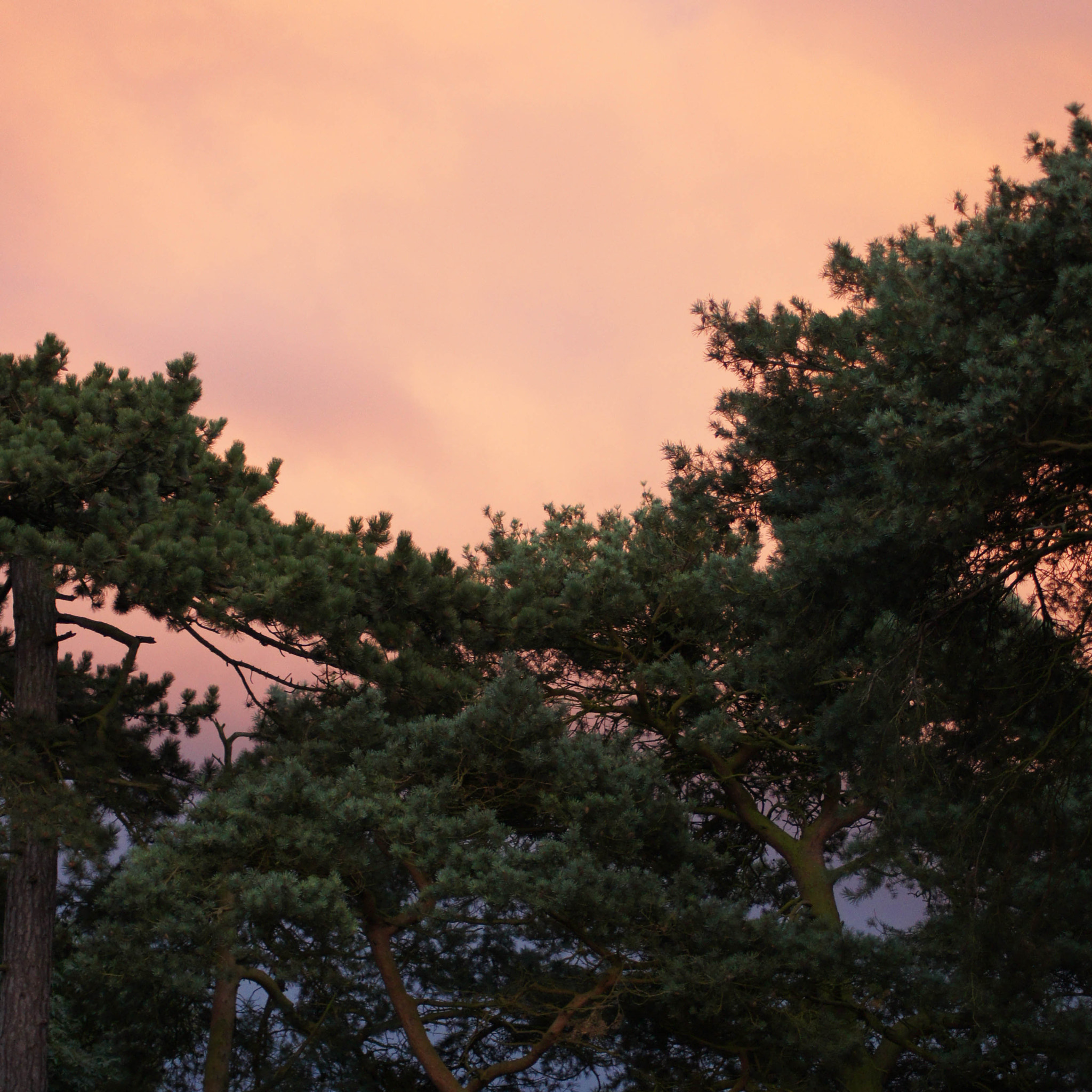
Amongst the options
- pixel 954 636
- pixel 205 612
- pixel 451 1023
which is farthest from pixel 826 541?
pixel 451 1023

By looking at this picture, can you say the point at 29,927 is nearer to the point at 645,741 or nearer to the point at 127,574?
the point at 127,574

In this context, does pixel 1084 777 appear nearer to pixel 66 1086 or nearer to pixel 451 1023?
pixel 451 1023

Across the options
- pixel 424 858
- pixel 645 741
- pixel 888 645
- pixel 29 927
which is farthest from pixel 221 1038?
pixel 888 645

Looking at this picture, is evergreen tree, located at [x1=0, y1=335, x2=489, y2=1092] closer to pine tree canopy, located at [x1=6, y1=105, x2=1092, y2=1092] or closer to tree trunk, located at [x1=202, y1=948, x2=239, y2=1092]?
pine tree canopy, located at [x1=6, y1=105, x2=1092, y2=1092]

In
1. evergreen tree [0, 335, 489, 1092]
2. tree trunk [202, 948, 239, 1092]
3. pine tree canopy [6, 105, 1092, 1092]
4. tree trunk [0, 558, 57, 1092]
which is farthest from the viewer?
tree trunk [202, 948, 239, 1092]

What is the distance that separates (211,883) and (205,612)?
2.39 metres

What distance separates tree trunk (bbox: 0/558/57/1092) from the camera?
10.2 meters

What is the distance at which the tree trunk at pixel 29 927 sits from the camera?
1016 cm

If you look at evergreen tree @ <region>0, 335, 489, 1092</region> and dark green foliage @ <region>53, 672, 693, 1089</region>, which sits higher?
evergreen tree @ <region>0, 335, 489, 1092</region>

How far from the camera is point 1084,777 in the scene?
28.8 feet

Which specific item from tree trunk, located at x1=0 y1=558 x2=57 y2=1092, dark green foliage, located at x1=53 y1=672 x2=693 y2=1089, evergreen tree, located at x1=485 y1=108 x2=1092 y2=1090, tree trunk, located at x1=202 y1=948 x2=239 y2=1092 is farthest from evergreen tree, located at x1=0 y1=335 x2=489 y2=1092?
tree trunk, located at x1=202 y1=948 x2=239 y2=1092

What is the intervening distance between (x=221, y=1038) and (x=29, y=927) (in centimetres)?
292

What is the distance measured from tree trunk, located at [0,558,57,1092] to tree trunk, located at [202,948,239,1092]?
2.13 meters

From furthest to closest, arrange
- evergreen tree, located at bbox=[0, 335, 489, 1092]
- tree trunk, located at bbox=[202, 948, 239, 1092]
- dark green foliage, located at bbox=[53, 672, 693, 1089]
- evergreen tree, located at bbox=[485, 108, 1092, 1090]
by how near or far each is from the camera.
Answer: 1. tree trunk, located at bbox=[202, 948, 239, 1092]
2. evergreen tree, located at bbox=[0, 335, 489, 1092]
3. dark green foliage, located at bbox=[53, 672, 693, 1089]
4. evergreen tree, located at bbox=[485, 108, 1092, 1090]
